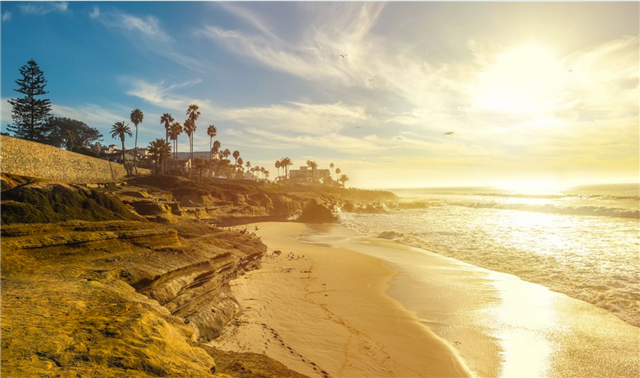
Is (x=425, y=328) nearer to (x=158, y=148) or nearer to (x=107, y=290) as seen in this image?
(x=107, y=290)

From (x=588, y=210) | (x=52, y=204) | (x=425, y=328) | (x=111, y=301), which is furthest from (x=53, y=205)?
(x=588, y=210)

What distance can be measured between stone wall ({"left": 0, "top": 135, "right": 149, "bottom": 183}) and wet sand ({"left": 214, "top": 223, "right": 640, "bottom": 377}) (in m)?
32.5

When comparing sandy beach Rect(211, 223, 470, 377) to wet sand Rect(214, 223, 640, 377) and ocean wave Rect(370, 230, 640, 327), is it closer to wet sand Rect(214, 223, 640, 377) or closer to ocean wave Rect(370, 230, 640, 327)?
wet sand Rect(214, 223, 640, 377)

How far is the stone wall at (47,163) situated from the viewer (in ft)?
95.2

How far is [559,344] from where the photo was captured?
8.04m

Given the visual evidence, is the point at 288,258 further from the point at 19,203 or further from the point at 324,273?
the point at 19,203

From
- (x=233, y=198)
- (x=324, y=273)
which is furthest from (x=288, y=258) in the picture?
(x=233, y=198)

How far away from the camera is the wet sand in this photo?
7012 millimetres

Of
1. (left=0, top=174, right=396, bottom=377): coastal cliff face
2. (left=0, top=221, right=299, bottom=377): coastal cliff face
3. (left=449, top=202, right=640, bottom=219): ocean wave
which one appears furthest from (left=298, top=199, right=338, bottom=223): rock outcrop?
(left=449, top=202, right=640, bottom=219): ocean wave

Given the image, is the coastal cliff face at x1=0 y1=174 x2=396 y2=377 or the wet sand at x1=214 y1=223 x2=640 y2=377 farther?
the wet sand at x1=214 y1=223 x2=640 y2=377

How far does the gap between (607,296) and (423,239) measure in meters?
15.3

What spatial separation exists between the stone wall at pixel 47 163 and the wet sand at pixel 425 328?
32487 millimetres

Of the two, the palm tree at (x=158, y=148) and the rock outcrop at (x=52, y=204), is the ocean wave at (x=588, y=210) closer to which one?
the rock outcrop at (x=52, y=204)

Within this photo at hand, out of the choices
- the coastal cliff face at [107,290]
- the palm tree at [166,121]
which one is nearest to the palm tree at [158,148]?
the palm tree at [166,121]
